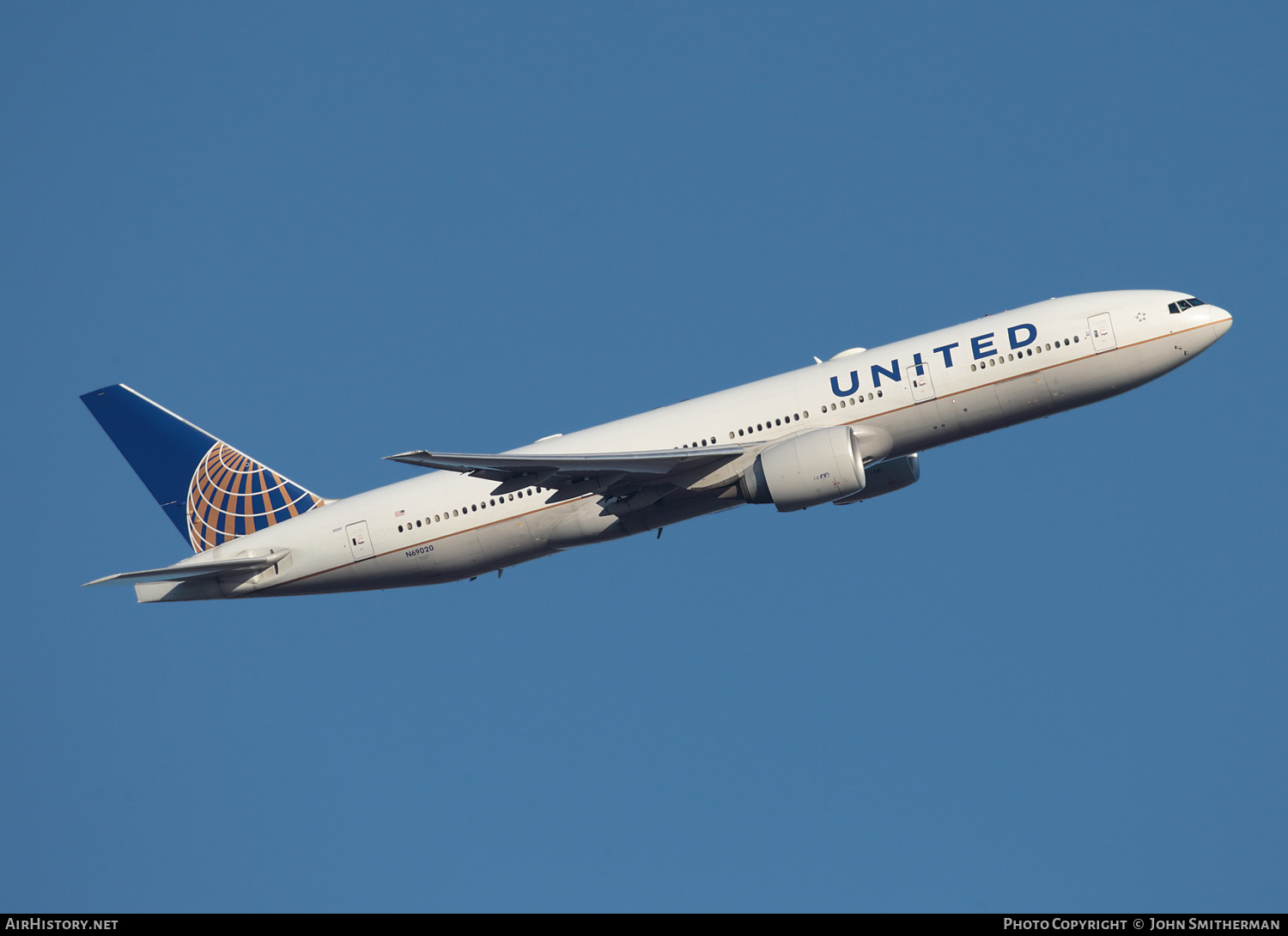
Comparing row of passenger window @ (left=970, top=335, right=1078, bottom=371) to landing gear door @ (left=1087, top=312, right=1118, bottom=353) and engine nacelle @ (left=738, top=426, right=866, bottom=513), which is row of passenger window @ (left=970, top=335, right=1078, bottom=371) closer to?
landing gear door @ (left=1087, top=312, right=1118, bottom=353)

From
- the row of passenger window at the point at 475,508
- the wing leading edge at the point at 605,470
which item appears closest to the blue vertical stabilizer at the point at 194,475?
the row of passenger window at the point at 475,508

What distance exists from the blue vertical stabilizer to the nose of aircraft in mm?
30927

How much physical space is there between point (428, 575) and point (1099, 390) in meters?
22.9

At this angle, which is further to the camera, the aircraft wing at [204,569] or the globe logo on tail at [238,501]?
the globe logo on tail at [238,501]

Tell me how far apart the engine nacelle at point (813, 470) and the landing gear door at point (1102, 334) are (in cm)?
819

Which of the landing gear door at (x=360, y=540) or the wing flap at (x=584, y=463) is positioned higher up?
the wing flap at (x=584, y=463)

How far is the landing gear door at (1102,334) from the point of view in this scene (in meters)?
39.3

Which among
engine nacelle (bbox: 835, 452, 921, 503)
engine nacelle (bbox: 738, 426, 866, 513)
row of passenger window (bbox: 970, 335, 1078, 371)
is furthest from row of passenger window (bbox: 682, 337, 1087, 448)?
engine nacelle (bbox: 835, 452, 921, 503)

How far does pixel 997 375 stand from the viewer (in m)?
39.4

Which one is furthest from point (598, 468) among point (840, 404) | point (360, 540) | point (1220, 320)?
point (1220, 320)

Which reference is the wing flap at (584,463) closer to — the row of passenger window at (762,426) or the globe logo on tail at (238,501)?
the row of passenger window at (762,426)
